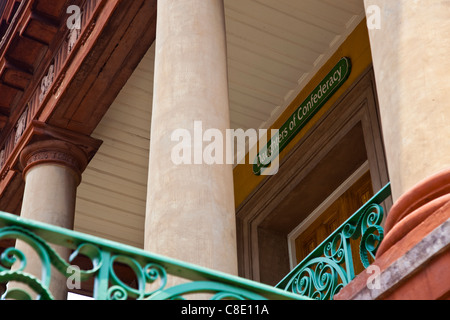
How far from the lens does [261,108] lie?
10.7 m

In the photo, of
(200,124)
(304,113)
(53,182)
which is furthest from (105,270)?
(304,113)

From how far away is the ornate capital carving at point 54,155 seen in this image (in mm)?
9148

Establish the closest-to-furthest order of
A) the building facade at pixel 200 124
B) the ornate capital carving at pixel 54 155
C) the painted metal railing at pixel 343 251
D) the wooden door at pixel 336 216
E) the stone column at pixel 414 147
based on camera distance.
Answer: the stone column at pixel 414 147
the building facade at pixel 200 124
the painted metal railing at pixel 343 251
the ornate capital carving at pixel 54 155
the wooden door at pixel 336 216

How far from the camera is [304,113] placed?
1014 centimetres

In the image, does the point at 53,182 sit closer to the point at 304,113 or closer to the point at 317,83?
the point at 304,113

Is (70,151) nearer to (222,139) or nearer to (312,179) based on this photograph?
(312,179)

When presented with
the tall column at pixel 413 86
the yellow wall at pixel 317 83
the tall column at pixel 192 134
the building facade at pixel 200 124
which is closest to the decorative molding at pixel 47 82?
the building facade at pixel 200 124

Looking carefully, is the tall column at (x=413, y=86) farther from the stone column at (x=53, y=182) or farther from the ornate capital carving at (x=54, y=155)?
the ornate capital carving at (x=54, y=155)

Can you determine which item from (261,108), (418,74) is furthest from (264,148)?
(418,74)

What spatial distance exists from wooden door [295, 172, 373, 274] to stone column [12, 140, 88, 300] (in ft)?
9.44

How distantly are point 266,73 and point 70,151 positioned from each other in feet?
8.56

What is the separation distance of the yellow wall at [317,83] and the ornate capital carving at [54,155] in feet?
8.05

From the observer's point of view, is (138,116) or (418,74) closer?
(418,74)

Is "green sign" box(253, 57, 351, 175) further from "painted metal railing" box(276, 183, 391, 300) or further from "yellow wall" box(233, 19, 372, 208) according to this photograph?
"painted metal railing" box(276, 183, 391, 300)
